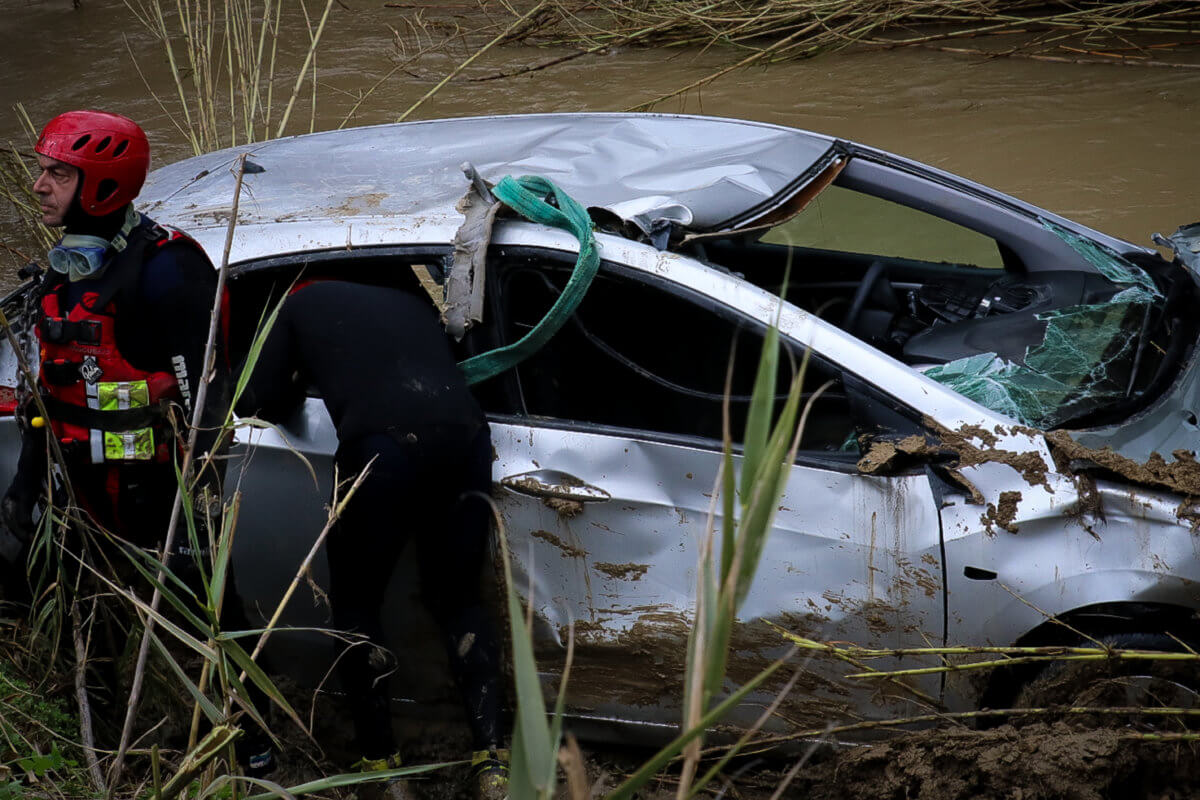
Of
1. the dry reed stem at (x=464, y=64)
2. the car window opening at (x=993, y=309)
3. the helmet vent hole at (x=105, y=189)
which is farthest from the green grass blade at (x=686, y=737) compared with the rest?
the dry reed stem at (x=464, y=64)

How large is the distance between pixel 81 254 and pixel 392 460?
36.0 inches

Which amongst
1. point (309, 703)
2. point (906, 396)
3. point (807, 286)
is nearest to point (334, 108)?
point (807, 286)

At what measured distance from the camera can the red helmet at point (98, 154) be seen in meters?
2.75

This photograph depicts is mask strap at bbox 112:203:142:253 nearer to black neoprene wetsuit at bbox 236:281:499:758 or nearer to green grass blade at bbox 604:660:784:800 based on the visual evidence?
black neoprene wetsuit at bbox 236:281:499:758

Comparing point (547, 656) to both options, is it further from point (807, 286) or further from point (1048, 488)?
point (807, 286)

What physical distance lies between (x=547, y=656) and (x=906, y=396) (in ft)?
3.77

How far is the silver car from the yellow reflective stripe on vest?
234 millimetres

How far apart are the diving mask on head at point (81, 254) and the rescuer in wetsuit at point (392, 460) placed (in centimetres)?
44

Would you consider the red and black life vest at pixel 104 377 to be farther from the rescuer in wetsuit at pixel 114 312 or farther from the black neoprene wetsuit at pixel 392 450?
the black neoprene wetsuit at pixel 392 450

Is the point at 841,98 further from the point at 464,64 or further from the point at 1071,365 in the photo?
the point at 1071,365

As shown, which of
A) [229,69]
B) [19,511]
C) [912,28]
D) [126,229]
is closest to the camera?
[126,229]

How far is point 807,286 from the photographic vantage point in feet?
12.9

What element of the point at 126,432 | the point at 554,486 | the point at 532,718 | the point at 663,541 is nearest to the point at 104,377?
the point at 126,432

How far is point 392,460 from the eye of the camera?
275cm
